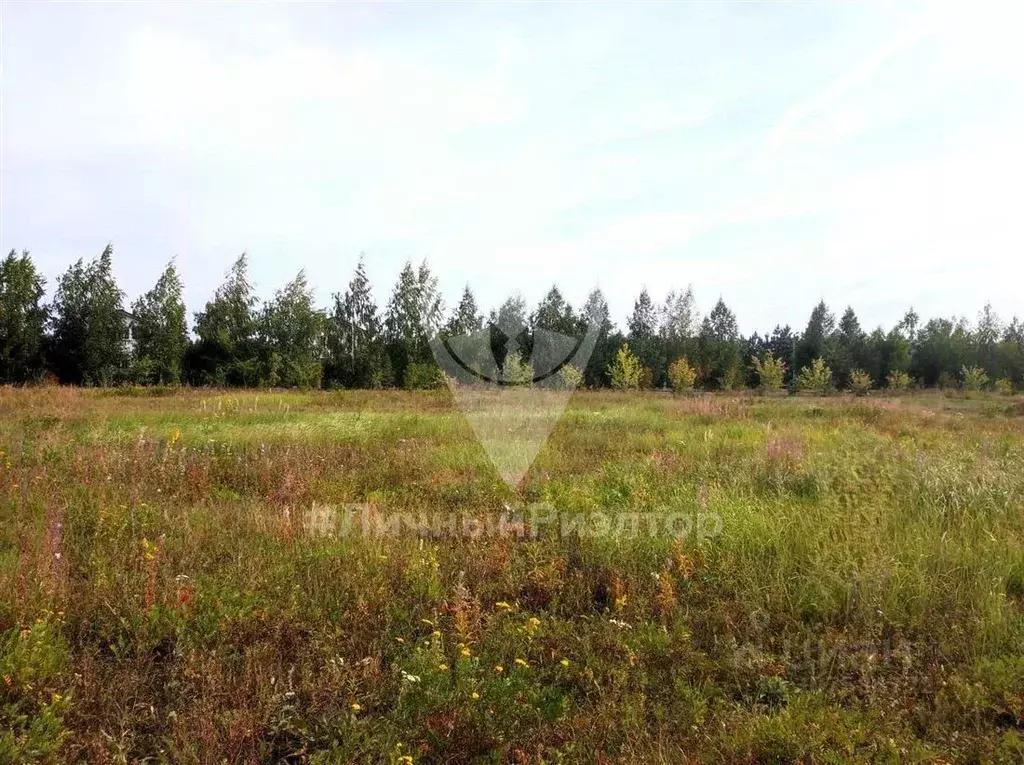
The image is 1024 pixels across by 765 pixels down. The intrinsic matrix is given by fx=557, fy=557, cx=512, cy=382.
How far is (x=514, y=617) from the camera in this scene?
3.64 meters

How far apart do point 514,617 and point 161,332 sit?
129 ft

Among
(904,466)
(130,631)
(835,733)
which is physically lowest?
(835,733)

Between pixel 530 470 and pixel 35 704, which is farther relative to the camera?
pixel 530 470

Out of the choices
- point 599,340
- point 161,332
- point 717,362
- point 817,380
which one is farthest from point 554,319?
point 161,332

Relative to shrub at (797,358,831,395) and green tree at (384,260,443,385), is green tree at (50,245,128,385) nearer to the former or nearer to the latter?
green tree at (384,260,443,385)

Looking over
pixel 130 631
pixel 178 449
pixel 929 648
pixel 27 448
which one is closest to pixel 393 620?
pixel 130 631

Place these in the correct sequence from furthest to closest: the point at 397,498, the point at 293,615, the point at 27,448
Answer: the point at 27,448, the point at 397,498, the point at 293,615

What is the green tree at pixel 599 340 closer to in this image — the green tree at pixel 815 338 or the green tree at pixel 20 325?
the green tree at pixel 815 338

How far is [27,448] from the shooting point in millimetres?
7004

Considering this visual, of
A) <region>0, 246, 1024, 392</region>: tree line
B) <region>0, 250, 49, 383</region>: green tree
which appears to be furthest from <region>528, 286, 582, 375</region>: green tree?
<region>0, 250, 49, 383</region>: green tree

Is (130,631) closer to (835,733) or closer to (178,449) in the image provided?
(835,733)

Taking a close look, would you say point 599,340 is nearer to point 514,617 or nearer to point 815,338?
point 815,338

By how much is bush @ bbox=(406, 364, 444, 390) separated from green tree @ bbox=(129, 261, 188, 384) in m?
14.3

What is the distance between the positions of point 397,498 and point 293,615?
2.72 meters
